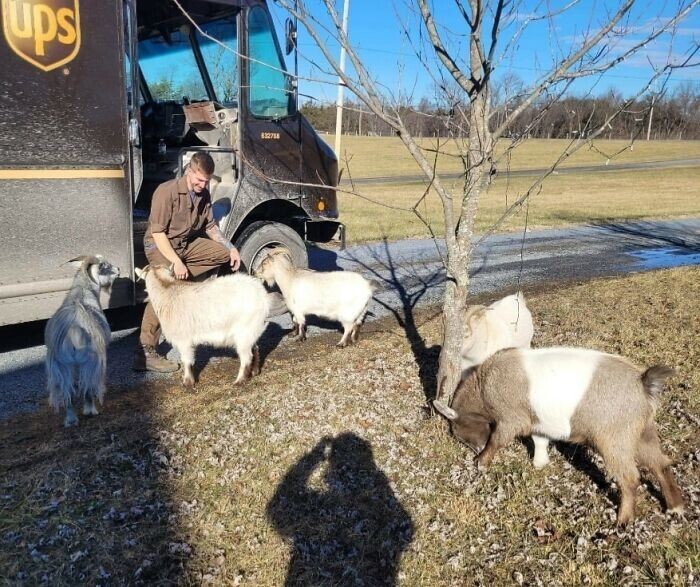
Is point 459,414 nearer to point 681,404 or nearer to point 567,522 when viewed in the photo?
point 567,522

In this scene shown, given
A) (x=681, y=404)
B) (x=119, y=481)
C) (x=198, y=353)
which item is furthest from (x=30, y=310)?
(x=681, y=404)

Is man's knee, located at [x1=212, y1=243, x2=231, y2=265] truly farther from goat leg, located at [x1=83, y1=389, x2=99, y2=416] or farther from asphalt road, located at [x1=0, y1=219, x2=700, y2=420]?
goat leg, located at [x1=83, y1=389, x2=99, y2=416]

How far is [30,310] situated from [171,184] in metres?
1.76

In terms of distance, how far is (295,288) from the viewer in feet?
22.6

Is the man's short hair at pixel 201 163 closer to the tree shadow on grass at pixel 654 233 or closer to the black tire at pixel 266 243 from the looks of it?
the black tire at pixel 266 243

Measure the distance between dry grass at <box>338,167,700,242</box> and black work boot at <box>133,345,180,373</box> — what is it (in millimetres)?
5143

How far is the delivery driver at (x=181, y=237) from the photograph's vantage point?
19.4ft

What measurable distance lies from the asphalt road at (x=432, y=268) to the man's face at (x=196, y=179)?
1.82 metres

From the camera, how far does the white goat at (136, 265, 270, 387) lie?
5.51 m

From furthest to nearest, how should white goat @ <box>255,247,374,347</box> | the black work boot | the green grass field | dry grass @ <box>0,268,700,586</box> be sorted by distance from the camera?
the green grass field → white goat @ <box>255,247,374,347</box> → the black work boot → dry grass @ <box>0,268,700,586</box>

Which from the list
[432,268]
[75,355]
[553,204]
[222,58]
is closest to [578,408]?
[75,355]

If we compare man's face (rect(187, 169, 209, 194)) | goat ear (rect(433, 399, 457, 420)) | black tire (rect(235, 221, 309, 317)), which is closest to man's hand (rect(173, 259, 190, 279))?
man's face (rect(187, 169, 209, 194))

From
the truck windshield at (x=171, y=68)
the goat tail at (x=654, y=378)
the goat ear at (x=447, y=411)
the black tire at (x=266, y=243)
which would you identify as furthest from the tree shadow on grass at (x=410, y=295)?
the truck windshield at (x=171, y=68)

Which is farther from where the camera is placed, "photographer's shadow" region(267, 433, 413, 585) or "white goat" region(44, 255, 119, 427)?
"white goat" region(44, 255, 119, 427)
